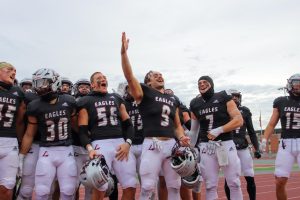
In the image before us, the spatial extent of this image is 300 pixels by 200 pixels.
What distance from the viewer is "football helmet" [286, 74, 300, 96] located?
746 centimetres

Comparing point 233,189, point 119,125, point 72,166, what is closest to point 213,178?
point 233,189

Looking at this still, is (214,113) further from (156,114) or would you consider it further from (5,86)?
(5,86)

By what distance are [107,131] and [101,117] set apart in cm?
23

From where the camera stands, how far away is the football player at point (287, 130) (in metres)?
7.14

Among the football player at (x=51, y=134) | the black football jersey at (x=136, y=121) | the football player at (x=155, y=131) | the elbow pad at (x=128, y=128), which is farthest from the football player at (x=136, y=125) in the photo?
the football player at (x=51, y=134)

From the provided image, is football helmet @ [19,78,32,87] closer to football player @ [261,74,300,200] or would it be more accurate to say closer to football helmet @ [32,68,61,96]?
football helmet @ [32,68,61,96]

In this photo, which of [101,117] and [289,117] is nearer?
[101,117]

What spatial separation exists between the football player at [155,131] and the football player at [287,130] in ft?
6.14

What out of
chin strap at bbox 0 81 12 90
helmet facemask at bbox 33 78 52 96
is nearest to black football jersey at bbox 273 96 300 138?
helmet facemask at bbox 33 78 52 96

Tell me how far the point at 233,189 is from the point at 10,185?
11.2ft

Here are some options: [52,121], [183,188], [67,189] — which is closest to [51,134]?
[52,121]

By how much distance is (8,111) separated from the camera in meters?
6.26

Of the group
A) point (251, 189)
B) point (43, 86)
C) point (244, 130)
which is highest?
point (43, 86)

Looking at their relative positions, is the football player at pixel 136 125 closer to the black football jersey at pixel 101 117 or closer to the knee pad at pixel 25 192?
the black football jersey at pixel 101 117
